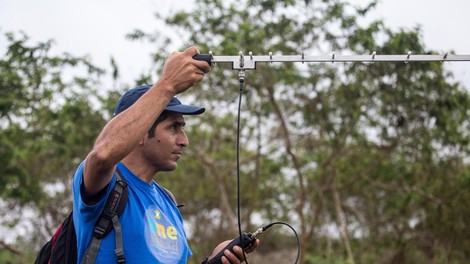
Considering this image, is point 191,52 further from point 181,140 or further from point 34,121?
point 34,121

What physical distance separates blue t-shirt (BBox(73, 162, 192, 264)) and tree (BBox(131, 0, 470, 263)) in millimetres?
7766

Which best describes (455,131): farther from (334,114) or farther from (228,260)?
(228,260)

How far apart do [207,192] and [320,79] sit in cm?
566

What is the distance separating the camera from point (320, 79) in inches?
459

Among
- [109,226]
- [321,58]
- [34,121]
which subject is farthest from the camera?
[34,121]

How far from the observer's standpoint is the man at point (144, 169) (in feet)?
7.29

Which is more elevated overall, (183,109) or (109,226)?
(183,109)

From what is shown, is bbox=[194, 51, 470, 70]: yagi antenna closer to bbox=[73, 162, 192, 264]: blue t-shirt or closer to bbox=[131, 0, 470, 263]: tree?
bbox=[73, 162, 192, 264]: blue t-shirt

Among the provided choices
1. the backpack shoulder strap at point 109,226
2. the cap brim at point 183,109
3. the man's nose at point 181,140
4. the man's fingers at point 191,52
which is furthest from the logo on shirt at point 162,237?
the man's fingers at point 191,52

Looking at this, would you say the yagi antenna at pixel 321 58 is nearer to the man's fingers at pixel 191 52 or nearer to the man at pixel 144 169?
the man's fingers at pixel 191 52

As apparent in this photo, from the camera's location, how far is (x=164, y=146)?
2703mm

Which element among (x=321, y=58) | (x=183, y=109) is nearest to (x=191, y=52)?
(x=183, y=109)

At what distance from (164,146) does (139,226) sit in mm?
374

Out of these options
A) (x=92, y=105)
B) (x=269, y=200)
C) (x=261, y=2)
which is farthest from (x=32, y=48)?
(x=269, y=200)
